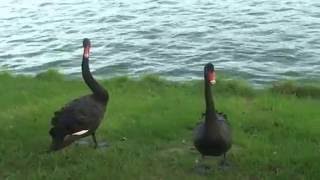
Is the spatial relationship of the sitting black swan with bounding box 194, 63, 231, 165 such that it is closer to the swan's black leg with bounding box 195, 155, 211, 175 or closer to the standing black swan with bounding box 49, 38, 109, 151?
the swan's black leg with bounding box 195, 155, 211, 175

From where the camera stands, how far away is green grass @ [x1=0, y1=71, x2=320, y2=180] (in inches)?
366

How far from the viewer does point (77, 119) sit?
9844mm

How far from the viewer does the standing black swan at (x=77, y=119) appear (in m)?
9.62

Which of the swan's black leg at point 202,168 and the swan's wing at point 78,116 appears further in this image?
the swan's wing at point 78,116

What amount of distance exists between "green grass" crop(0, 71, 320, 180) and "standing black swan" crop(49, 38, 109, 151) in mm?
330

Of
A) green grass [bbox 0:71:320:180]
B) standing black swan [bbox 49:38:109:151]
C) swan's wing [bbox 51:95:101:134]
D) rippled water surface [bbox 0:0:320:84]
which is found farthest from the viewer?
rippled water surface [bbox 0:0:320:84]

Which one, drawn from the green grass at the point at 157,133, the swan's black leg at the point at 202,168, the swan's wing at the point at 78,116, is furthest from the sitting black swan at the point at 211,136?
the swan's wing at the point at 78,116

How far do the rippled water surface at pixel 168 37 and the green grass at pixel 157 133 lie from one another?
Answer: 4.92m

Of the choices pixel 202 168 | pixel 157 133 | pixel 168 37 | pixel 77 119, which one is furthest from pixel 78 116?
pixel 168 37

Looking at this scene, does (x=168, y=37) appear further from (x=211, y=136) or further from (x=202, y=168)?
(x=211, y=136)

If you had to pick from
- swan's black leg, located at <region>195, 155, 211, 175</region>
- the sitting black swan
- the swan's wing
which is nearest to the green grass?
swan's black leg, located at <region>195, 155, 211, 175</region>

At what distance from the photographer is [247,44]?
2342 cm

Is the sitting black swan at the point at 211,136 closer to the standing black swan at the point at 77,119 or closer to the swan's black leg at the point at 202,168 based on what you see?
the swan's black leg at the point at 202,168

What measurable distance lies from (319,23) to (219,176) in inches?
686
